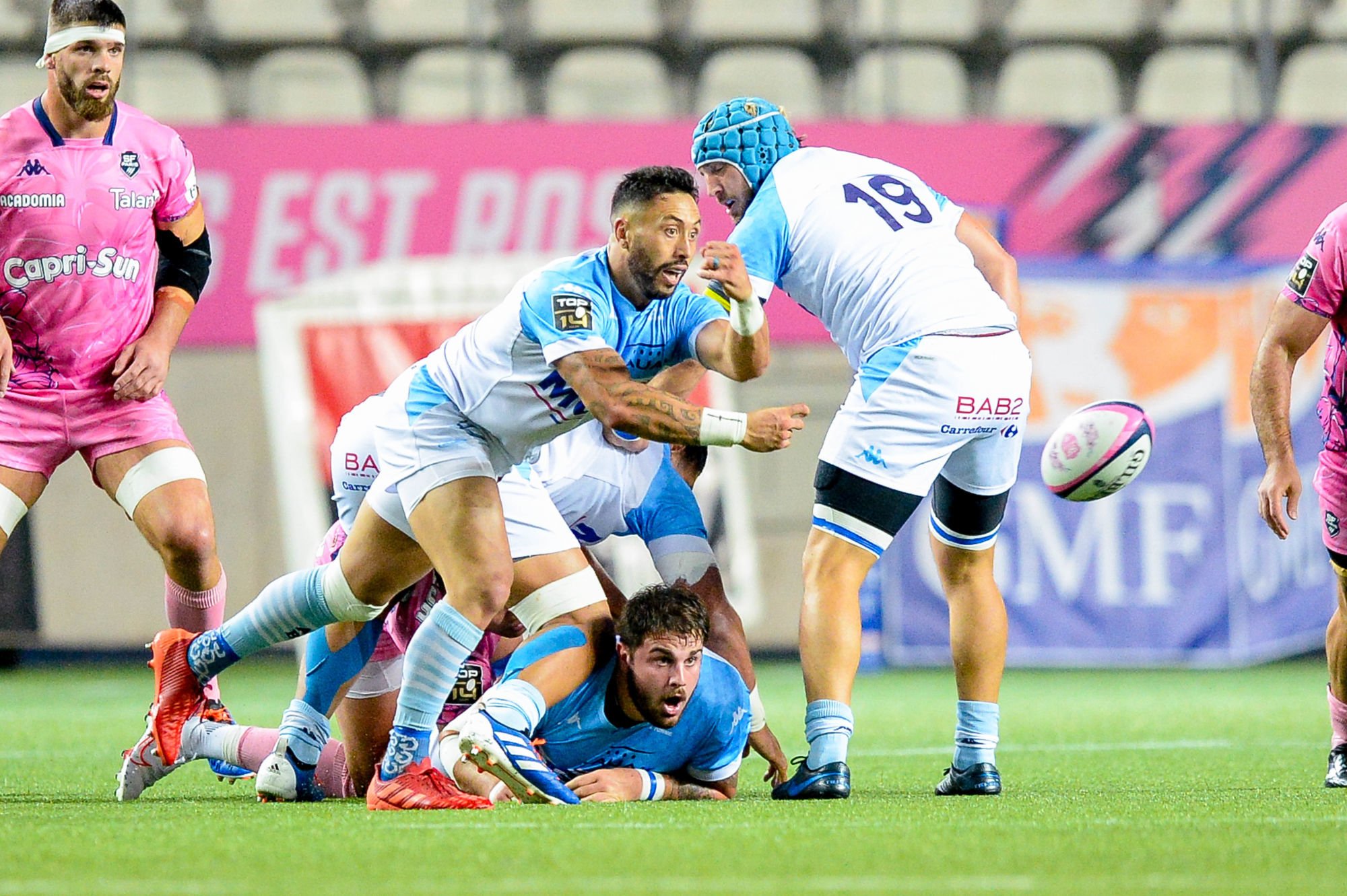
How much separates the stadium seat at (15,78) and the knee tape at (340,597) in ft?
30.1

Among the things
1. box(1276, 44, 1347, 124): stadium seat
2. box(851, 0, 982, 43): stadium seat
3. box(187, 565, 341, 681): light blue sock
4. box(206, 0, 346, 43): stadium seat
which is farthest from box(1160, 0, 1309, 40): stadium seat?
box(187, 565, 341, 681): light blue sock

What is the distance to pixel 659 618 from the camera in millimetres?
4652

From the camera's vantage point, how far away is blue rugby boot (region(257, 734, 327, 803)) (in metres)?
5.05

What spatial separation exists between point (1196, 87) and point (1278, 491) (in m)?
9.03

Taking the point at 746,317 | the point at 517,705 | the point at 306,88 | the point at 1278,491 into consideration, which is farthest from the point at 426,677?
the point at 306,88

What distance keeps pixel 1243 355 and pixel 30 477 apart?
831 cm

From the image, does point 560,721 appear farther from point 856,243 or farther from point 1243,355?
point 1243,355

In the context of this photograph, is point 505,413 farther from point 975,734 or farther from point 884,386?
point 975,734

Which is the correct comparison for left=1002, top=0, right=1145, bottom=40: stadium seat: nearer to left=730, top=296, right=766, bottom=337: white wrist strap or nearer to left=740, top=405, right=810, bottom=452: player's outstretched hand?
left=730, top=296, right=766, bottom=337: white wrist strap

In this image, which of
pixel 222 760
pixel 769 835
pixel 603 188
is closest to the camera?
pixel 769 835

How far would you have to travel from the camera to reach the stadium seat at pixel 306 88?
13.0m

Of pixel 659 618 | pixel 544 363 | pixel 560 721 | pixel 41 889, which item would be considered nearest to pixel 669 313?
pixel 544 363

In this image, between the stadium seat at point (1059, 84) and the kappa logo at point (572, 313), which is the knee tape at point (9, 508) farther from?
the stadium seat at point (1059, 84)

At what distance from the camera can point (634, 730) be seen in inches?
192
